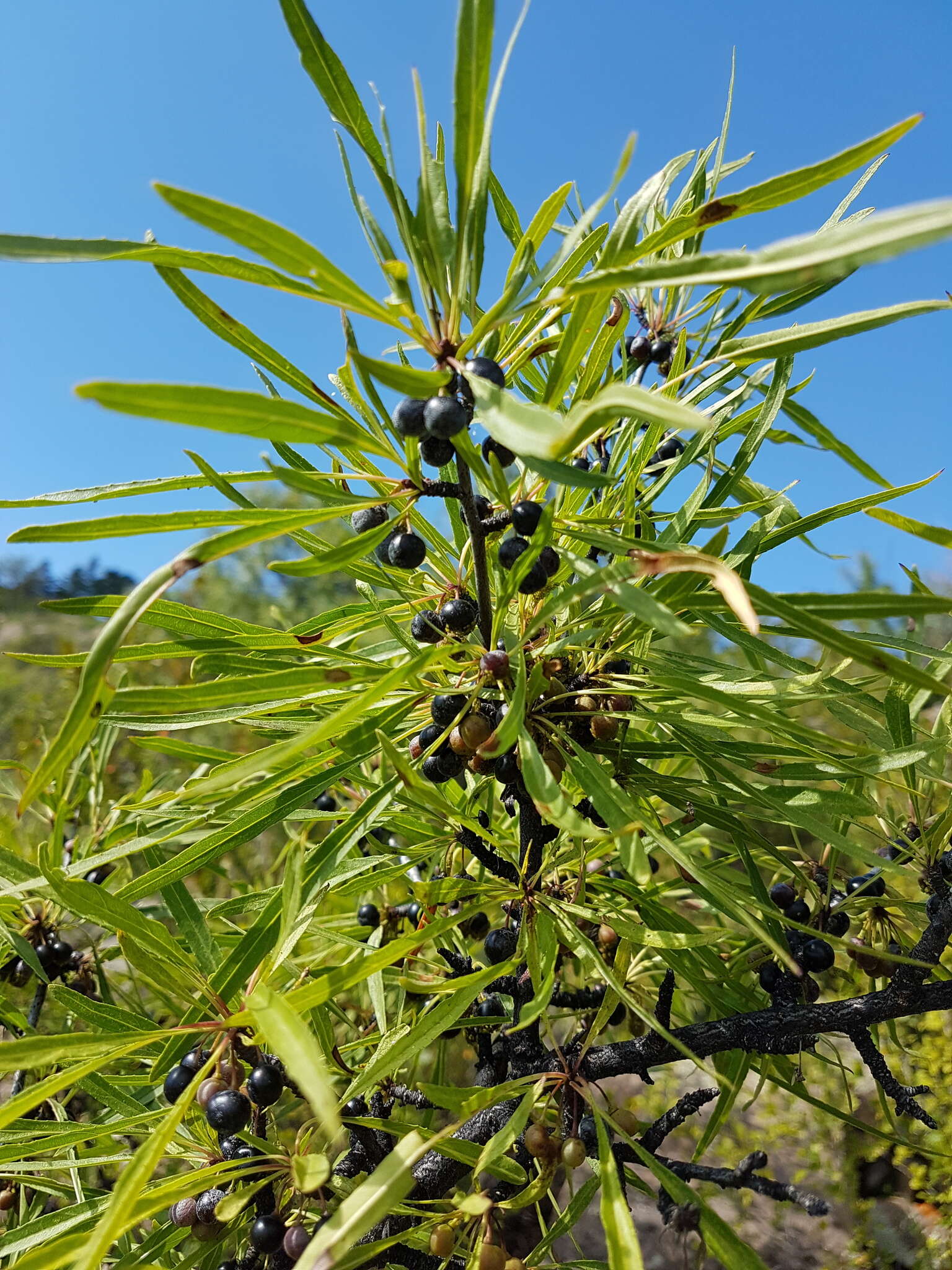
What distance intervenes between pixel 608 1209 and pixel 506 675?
0.36 m

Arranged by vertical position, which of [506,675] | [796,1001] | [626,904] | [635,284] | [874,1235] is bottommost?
[874,1235]

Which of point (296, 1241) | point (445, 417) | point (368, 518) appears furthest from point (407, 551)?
point (296, 1241)

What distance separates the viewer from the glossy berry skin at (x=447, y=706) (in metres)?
0.61

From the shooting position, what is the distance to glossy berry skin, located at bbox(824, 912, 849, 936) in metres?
0.84

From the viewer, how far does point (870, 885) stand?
805 mm

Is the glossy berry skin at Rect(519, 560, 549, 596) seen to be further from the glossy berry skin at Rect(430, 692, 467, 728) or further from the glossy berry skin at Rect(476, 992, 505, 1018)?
the glossy berry skin at Rect(476, 992, 505, 1018)

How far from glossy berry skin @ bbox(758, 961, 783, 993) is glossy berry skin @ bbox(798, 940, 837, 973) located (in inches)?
1.9

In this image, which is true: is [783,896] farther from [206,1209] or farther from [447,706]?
[206,1209]

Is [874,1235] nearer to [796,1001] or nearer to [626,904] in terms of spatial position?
[796,1001]

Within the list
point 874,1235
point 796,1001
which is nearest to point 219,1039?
point 796,1001

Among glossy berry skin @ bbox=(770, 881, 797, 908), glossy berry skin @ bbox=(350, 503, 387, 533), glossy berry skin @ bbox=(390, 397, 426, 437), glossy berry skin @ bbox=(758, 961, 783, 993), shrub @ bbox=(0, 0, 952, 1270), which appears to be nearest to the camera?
shrub @ bbox=(0, 0, 952, 1270)

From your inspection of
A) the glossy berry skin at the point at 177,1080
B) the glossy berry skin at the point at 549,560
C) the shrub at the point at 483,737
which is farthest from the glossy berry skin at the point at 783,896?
the glossy berry skin at the point at 177,1080

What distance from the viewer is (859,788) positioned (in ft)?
2.47

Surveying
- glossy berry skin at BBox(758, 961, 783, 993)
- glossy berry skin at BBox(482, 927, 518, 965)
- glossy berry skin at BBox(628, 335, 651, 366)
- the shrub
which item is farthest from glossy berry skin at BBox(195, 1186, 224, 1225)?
glossy berry skin at BBox(628, 335, 651, 366)
